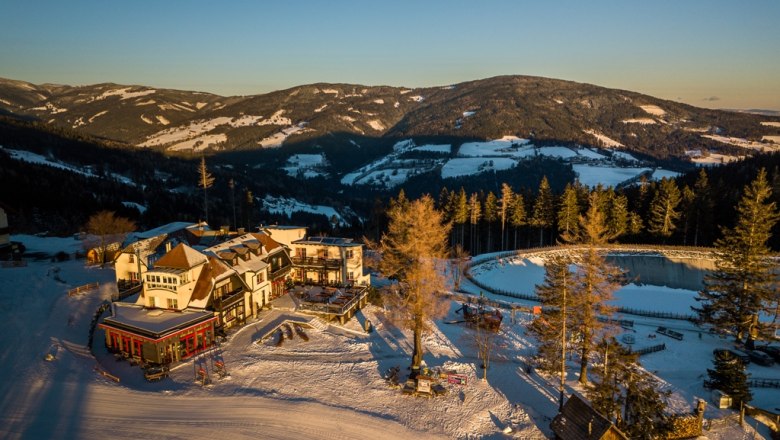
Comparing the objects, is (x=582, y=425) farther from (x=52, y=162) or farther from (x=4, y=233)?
(x=52, y=162)

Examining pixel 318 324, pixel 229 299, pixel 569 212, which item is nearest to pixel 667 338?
pixel 569 212

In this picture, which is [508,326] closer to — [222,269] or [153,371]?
[222,269]

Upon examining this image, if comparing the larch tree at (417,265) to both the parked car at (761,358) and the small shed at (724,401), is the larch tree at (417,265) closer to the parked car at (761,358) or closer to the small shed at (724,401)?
the small shed at (724,401)

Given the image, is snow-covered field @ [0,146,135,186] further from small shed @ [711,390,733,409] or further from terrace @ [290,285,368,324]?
small shed @ [711,390,733,409]

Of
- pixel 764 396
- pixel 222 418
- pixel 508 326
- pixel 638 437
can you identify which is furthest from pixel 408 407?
pixel 764 396

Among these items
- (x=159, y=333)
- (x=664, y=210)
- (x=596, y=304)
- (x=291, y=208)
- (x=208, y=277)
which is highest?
(x=664, y=210)

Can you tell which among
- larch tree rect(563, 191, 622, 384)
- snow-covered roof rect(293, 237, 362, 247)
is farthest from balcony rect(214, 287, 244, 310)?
larch tree rect(563, 191, 622, 384)
